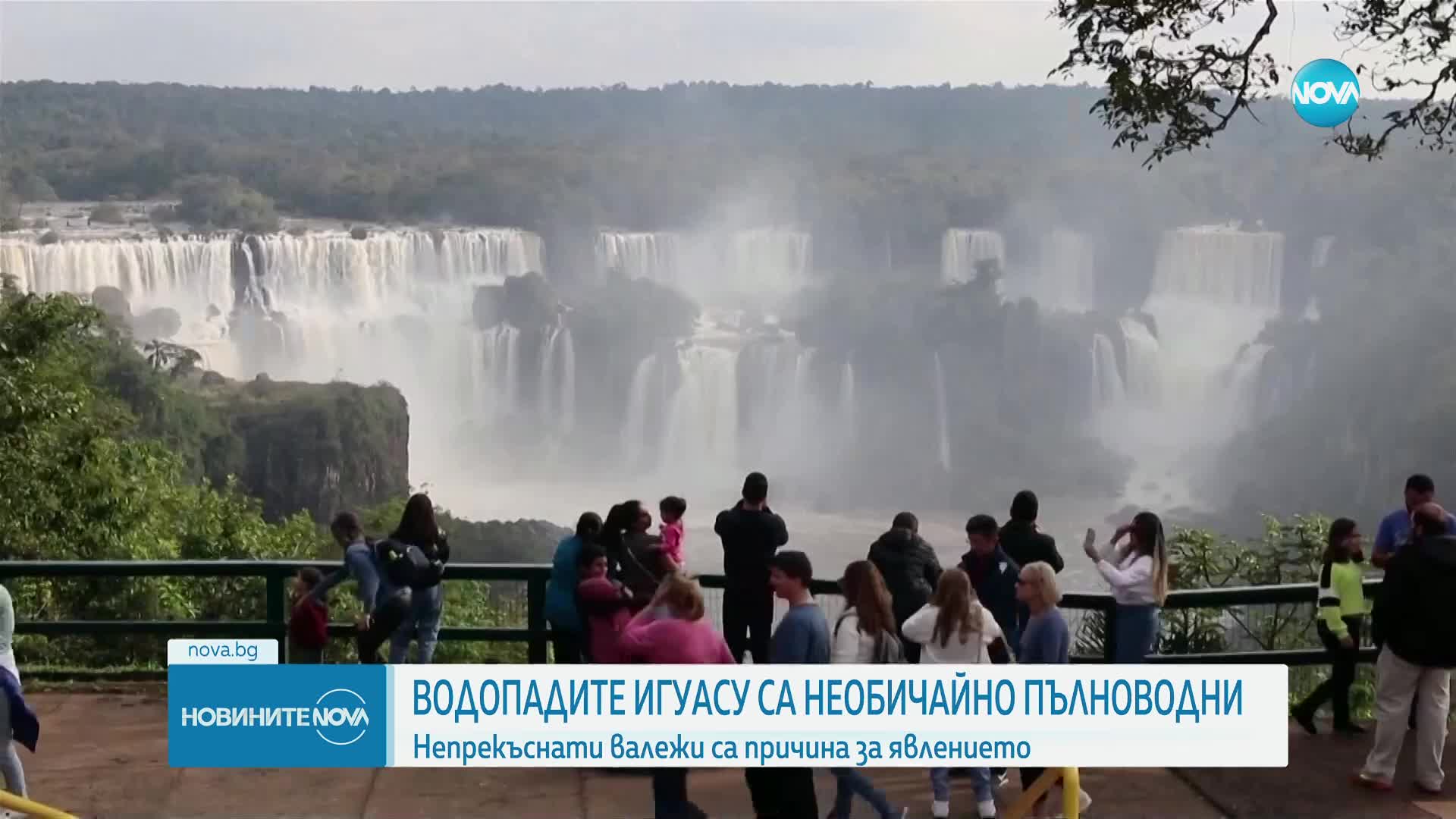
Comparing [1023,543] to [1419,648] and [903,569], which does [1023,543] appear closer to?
[903,569]

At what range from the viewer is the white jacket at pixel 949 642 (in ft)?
20.8

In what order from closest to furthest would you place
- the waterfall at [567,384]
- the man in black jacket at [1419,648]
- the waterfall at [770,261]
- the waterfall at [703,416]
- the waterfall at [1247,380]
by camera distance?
the man in black jacket at [1419,648] < the waterfall at [1247,380] < the waterfall at [567,384] < the waterfall at [703,416] < the waterfall at [770,261]

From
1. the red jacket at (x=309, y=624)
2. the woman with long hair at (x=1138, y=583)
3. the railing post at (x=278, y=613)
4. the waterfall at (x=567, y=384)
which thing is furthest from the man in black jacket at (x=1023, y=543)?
the waterfall at (x=567, y=384)

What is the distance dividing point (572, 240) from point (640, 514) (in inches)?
2823

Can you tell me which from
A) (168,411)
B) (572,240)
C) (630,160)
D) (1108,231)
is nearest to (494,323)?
(572,240)

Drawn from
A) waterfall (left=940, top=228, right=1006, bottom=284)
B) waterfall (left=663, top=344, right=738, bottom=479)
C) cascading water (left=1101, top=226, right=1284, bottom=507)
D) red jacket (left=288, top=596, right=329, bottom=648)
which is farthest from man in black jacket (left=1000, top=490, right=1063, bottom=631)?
waterfall (left=940, top=228, right=1006, bottom=284)

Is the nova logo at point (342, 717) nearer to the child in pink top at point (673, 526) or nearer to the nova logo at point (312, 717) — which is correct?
the nova logo at point (312, 717)

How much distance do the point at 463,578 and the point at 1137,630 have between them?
333 centimetres

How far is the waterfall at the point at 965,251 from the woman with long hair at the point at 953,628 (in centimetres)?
7495

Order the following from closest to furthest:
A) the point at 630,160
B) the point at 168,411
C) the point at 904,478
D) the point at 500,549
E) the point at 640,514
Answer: the point at 640,514
the point at 168,411
the point at 500,549
the point at 904,478
the point at 630,160

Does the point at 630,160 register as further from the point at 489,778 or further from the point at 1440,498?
the point at 489,778

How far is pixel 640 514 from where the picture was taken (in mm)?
7578

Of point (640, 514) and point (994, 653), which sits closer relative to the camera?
point (994, 653)

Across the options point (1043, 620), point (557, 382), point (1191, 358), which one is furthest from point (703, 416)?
point (1043, 620)
